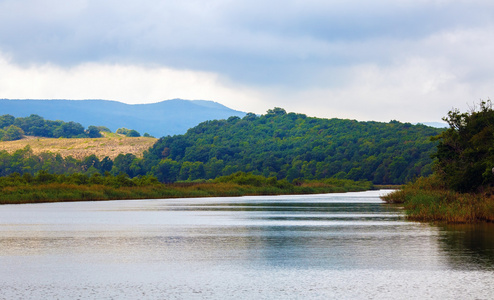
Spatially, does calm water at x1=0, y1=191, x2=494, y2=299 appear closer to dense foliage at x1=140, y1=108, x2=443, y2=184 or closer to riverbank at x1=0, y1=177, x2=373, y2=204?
riverbank at x1=0, y1=177, x2=373, y2=204

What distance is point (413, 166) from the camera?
506 feet

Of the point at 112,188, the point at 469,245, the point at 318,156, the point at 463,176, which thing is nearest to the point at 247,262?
the point at 469,245

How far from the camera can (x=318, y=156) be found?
178 metres

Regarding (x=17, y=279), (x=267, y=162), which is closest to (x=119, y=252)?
(x=17, y=279)

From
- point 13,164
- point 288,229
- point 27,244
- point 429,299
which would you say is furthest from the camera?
point 13,164

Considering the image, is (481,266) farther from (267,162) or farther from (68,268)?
(267,162)

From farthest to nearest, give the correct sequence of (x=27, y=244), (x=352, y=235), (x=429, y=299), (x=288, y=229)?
(x=288, y=229) → (x=352, y=235) → (x=27, y=244) → (x=429, y=299)

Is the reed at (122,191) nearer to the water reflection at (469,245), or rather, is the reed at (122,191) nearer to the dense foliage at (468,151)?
the dense foliage at (468,151)

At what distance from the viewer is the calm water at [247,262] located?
1611 centimetres

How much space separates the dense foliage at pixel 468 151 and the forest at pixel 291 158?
3788 inches

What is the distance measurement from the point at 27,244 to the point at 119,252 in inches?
186

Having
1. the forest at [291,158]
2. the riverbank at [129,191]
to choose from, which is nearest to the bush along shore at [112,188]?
the riverbank at [129,191]

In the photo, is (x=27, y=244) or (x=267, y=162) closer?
(x=27, y=244)

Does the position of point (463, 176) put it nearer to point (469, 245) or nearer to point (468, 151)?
point (468, 151)
